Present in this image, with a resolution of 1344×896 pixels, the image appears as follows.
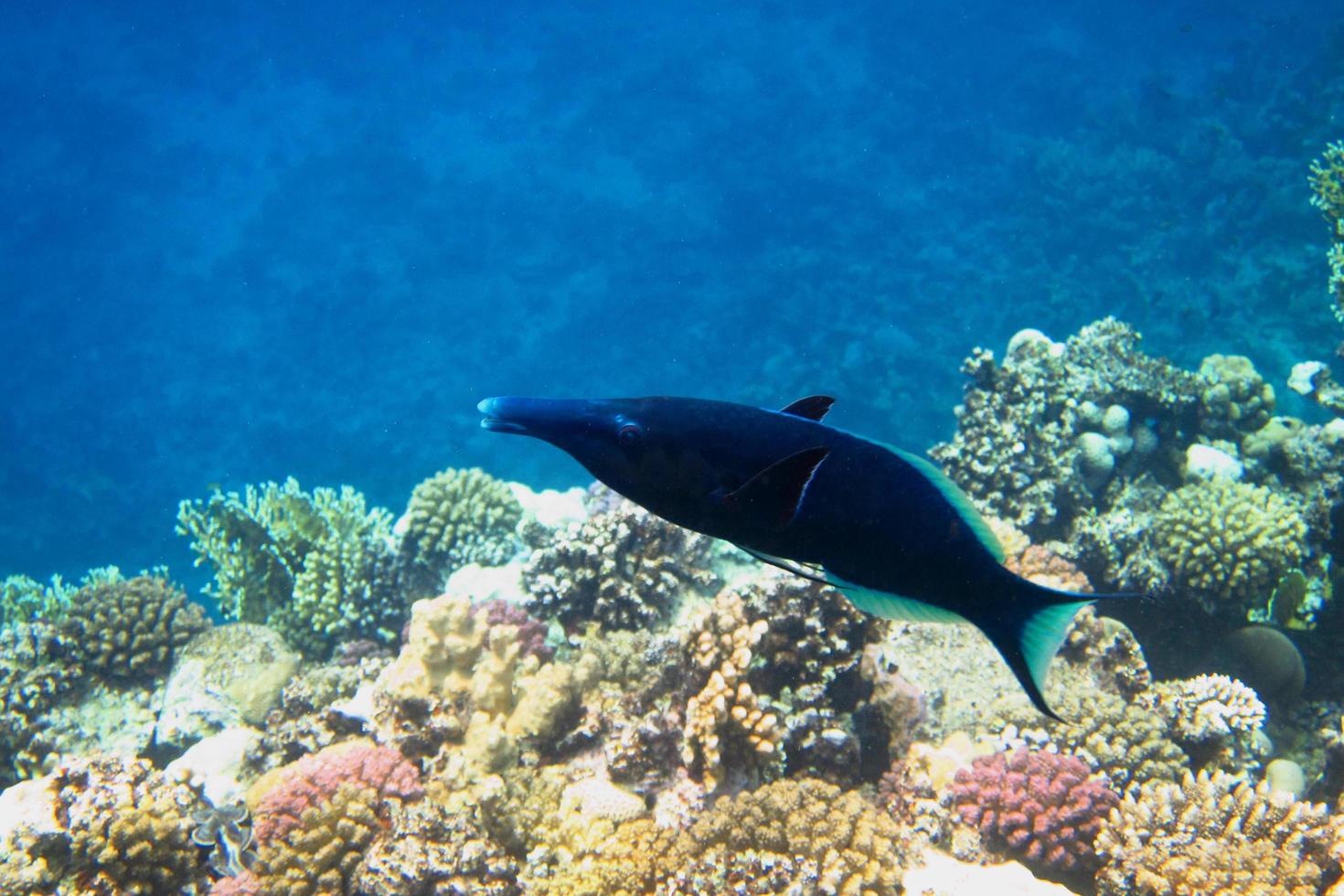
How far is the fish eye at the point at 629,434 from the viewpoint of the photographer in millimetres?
1348

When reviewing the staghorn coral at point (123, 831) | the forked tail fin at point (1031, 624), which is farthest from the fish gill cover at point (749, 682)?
the forked tail fin at point (1031, 624)

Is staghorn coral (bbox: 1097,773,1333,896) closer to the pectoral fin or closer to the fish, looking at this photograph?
the fish

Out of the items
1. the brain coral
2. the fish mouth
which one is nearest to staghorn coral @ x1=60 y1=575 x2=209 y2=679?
the fish mouth

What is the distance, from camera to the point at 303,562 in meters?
9.13

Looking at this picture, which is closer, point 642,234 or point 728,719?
point 728,719

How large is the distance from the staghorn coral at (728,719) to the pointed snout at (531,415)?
3.35 metres

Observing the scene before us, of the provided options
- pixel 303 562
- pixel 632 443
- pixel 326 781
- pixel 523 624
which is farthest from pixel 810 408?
pixel 303 562

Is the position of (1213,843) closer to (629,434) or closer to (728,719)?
(728,719)

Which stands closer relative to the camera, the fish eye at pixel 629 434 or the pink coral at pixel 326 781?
the fish eye at pixel 629 434

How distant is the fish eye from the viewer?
4.42 feet

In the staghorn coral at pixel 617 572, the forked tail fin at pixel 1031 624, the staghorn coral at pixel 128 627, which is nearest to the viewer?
the forked tail fin at pixel 1031 624

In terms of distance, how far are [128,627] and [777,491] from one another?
32.1 ft

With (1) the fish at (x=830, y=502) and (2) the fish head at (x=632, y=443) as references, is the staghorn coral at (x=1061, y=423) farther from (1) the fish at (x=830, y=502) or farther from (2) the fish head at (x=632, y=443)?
(2) the fish head at (x=632, y=443)

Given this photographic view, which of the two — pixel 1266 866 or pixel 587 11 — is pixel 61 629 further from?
pixel 587 11
